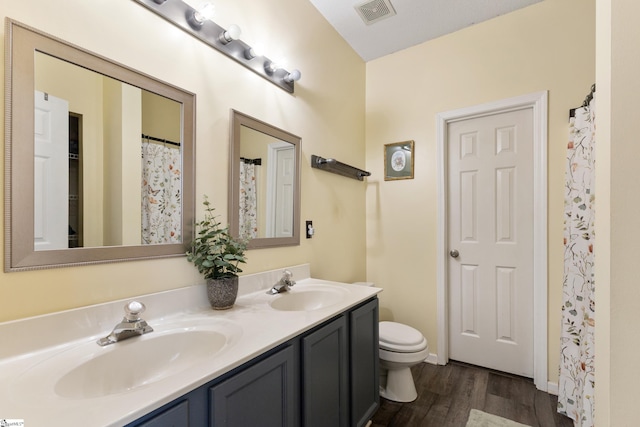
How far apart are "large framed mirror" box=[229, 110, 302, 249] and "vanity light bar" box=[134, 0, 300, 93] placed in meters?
0.28

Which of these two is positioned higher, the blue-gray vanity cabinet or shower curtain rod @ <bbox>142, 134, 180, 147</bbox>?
shower curtain rod @ <bbox>142, 134, 180, 147</bbox>

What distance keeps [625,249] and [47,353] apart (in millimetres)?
1551

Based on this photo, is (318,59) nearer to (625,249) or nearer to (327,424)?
(625,249)

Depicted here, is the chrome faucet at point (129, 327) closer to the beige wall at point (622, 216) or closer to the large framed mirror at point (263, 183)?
the large framed mirror at point (263, 183)

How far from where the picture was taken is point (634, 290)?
698mm

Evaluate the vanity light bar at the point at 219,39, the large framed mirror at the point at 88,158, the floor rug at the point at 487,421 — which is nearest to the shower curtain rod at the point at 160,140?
the large framed mirror at the point at 88,158

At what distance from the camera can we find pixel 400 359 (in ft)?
5.97

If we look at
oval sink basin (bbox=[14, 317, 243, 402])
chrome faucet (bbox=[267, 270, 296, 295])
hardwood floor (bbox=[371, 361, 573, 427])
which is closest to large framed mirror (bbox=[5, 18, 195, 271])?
oval sink basin (bbox=[14, 317, 243, 402])

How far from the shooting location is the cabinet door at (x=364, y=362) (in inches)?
56.2

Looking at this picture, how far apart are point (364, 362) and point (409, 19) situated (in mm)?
2373

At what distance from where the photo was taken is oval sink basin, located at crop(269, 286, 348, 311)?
1.56m

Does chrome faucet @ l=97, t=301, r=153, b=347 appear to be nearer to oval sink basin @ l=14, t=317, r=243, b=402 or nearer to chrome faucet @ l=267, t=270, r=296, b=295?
oval sink basin @ l=14, t=317, r=243, b=402

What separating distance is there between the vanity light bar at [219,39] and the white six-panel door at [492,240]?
1523mm

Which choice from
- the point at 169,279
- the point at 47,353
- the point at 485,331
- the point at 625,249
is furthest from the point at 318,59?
the point at 485,331
